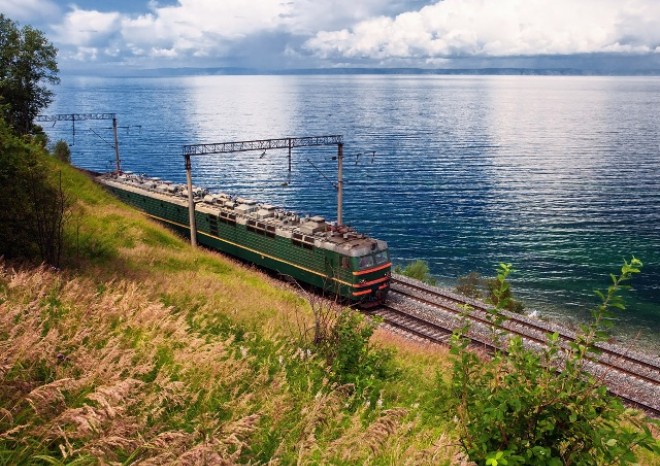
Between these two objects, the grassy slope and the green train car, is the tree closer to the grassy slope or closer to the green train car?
the green train car

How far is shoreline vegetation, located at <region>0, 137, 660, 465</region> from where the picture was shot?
527cm

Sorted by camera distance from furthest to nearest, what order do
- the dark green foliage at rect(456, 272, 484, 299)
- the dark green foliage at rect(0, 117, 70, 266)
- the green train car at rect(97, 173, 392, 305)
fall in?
the dark green foliage at rect(456, 272, 484, 299)
the green train car at rect(97, 173, 392, 305)
the dark green foliage at rect(0, 117, 70, 266)

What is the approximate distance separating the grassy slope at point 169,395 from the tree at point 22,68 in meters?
29.8

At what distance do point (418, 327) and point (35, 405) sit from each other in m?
22.3

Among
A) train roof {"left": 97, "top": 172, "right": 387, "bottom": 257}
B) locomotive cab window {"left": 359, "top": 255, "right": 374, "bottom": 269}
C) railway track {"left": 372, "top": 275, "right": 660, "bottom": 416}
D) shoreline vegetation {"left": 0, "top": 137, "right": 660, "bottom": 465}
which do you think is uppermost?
shoreline vegetation {"left": 0, "top": 137, "right": 660, "bottom": 465}

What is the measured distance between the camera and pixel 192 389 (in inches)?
294

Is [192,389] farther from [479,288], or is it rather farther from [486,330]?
[479,288]

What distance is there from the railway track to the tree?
2729 centimetres

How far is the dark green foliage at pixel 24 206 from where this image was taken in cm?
1452

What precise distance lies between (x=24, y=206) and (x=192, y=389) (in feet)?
35.0

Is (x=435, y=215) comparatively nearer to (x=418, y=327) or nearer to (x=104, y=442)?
(x=418, y=327)

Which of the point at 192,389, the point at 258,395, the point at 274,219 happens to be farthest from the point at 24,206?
the point at 274,219

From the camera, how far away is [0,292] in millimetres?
9219

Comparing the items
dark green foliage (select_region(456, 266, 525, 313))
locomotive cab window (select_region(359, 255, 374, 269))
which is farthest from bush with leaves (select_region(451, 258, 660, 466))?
dark green foliage (select_region(456, 266, 525, 313))
